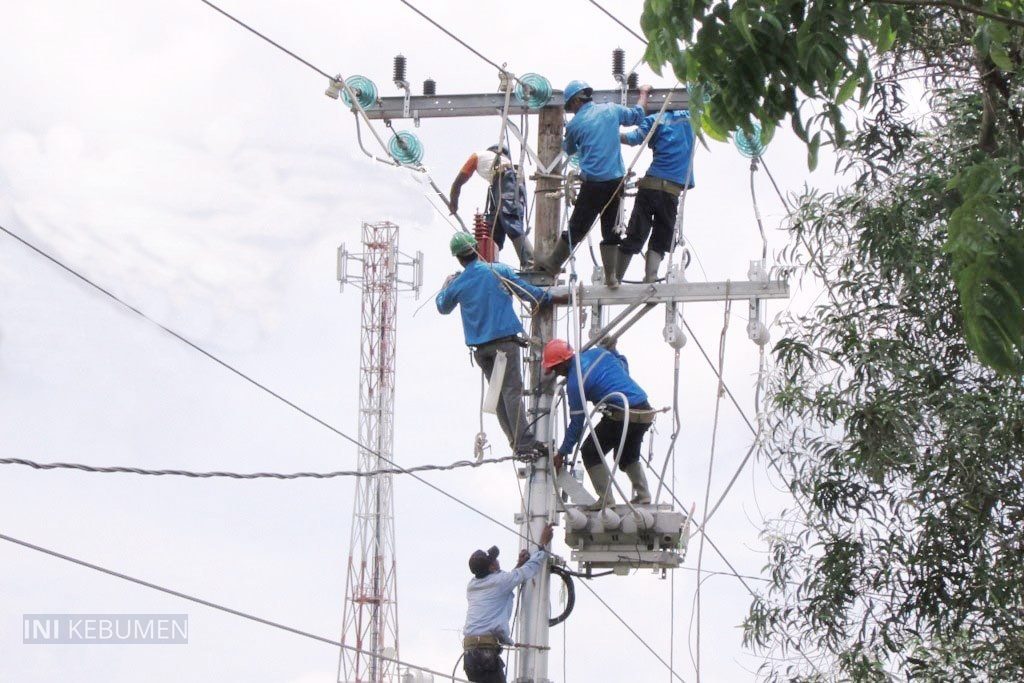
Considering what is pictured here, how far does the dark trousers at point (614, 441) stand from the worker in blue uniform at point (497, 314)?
1.56 feet

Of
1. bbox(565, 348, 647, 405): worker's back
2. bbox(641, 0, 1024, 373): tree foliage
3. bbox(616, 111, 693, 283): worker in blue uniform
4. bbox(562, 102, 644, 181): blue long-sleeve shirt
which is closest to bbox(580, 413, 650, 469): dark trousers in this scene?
bbox(565, 348, 647, 405): worker's back

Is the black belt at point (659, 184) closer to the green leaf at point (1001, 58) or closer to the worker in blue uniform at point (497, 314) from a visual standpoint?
the worker in blue uniform at point (497, 314)

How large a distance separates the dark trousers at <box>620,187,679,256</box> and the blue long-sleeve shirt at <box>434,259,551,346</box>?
0.71 meters

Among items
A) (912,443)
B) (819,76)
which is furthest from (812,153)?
(912,443)

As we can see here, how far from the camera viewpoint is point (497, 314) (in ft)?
38.1

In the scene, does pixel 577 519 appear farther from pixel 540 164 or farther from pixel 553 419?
pixel 540 164

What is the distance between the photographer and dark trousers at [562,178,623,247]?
38.1 feet

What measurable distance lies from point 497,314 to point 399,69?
273 centimetres

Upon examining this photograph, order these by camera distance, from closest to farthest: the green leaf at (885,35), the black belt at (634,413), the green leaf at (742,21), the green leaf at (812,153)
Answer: the green leaf at (742,21)
the green leaf at (812,153)
the green leaf at (885,35)
the black belt at (634,413)

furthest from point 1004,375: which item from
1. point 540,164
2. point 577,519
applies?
point 540,164

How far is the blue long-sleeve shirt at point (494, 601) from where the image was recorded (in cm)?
1137

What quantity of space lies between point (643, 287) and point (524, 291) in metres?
0.80

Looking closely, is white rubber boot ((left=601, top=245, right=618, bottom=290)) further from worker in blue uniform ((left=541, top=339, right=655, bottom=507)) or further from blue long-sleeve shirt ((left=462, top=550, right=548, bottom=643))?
blue long-sleeve shirt ((left=462, top=550, right=548, bottom=643))

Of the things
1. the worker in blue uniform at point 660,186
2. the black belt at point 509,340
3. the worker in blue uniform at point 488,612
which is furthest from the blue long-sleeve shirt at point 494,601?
the worker in blue uniform at point 660,186
